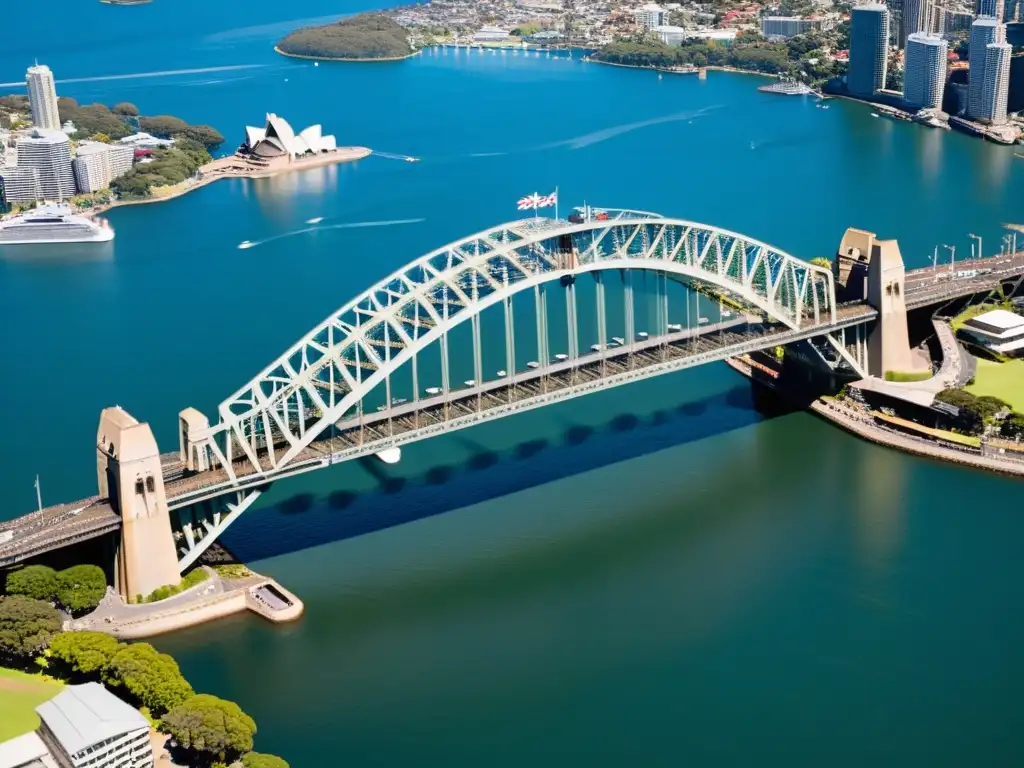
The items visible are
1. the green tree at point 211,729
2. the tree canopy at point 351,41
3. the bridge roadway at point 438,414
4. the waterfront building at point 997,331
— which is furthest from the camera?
the tree canopy at point 351,41

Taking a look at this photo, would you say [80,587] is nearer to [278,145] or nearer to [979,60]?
[278,145]

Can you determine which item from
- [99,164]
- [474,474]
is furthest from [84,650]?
[99,164]

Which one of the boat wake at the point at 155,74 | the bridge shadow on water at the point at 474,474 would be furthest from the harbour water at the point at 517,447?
the boat wake at the point at 155,74

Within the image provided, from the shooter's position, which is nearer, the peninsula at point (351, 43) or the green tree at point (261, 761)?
the green tree at point (261, 761)

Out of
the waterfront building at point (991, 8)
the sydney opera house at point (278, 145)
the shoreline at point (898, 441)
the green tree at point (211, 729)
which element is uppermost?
the waterfront building at point (991, 8)

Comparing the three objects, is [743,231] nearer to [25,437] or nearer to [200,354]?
[200,354]

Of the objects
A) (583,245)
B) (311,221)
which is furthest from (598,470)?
(311,221)

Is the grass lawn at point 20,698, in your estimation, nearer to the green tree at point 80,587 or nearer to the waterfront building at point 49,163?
the green tree at point 80,587
